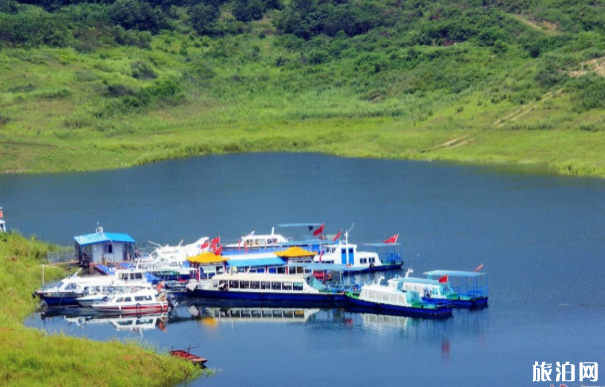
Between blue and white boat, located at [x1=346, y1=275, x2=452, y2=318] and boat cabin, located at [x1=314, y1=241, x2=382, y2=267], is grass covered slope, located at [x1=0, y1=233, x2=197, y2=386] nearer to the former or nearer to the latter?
blue and white boat, located at [x1=346, y1=275, x2=452, y2=318]

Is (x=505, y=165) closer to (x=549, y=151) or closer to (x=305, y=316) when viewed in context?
(x=549, y=151)

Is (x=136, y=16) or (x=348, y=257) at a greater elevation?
(x=136, y=16)

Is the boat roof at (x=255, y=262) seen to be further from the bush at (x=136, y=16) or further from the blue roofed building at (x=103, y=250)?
the bush at (x=136, y=16)

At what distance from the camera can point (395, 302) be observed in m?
60.4

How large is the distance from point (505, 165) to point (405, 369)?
67575 mm

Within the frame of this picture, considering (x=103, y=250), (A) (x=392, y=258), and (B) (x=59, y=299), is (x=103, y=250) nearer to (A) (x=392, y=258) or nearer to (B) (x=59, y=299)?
(B) (x=59, y=299)

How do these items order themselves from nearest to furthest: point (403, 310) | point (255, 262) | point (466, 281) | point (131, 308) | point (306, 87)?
point (403, 310) < point (131, 308) < point (466, 281) < point (255, 262) < point (306, 87)

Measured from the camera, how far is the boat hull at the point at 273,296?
207 ft

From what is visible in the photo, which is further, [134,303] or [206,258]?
[206,258]

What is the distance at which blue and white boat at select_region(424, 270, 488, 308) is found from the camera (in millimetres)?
60906

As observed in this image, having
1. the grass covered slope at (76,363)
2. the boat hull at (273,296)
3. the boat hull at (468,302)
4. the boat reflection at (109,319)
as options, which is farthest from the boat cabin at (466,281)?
the grass covered slope at (76,363)

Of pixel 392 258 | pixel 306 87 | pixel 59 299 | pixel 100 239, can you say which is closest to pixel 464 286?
pixel 392 258

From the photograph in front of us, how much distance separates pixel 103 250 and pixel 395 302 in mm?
21803

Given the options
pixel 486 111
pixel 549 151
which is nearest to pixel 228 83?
pixel 486 111
